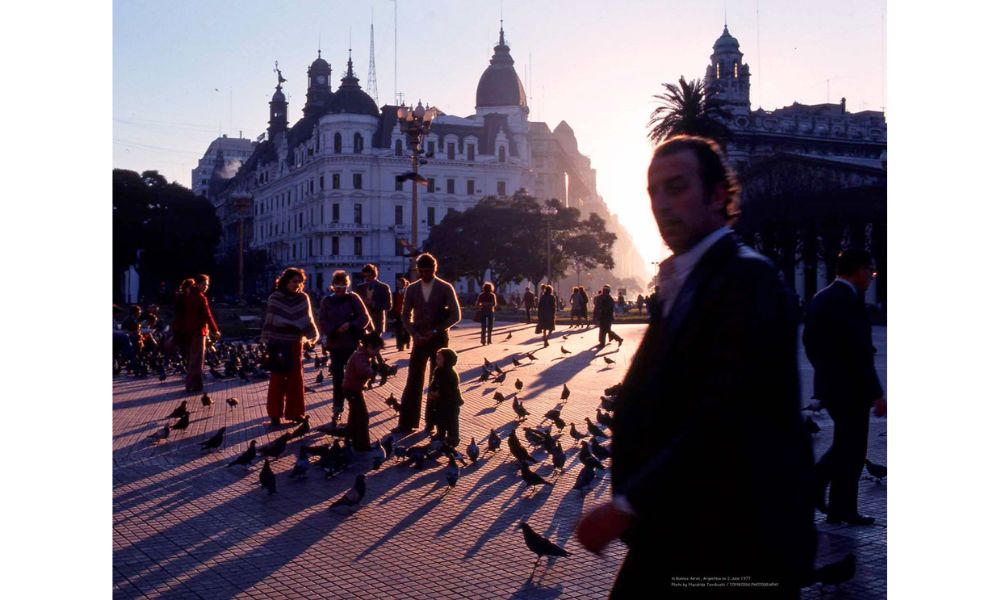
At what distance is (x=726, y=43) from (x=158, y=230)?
6132mm

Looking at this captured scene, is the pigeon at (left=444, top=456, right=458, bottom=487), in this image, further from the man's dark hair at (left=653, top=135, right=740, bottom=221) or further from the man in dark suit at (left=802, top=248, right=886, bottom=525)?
the man's dark hair at (left=653, top=135, right=740, bottom=221)

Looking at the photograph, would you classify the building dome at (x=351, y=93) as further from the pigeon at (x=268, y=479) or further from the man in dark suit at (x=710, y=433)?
the man in dark suit at (x=710, y=433)

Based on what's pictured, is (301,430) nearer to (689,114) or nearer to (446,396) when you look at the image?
(446,396)

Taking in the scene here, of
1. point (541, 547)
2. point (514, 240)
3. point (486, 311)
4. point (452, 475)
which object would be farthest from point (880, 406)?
point (514, 240)

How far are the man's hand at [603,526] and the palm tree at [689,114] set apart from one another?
16.5 feet

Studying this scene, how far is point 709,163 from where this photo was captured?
2.40 meters

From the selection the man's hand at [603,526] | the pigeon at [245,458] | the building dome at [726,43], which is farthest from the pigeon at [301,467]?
the man's hand at [603,526]

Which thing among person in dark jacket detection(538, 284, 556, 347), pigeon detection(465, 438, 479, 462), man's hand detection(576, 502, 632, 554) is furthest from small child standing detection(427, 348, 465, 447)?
person in dark jacket detection(538, 284, 556, 347)

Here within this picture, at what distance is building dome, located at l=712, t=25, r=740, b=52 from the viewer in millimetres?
6078

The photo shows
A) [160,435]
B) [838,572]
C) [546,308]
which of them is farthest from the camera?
[546,308]
